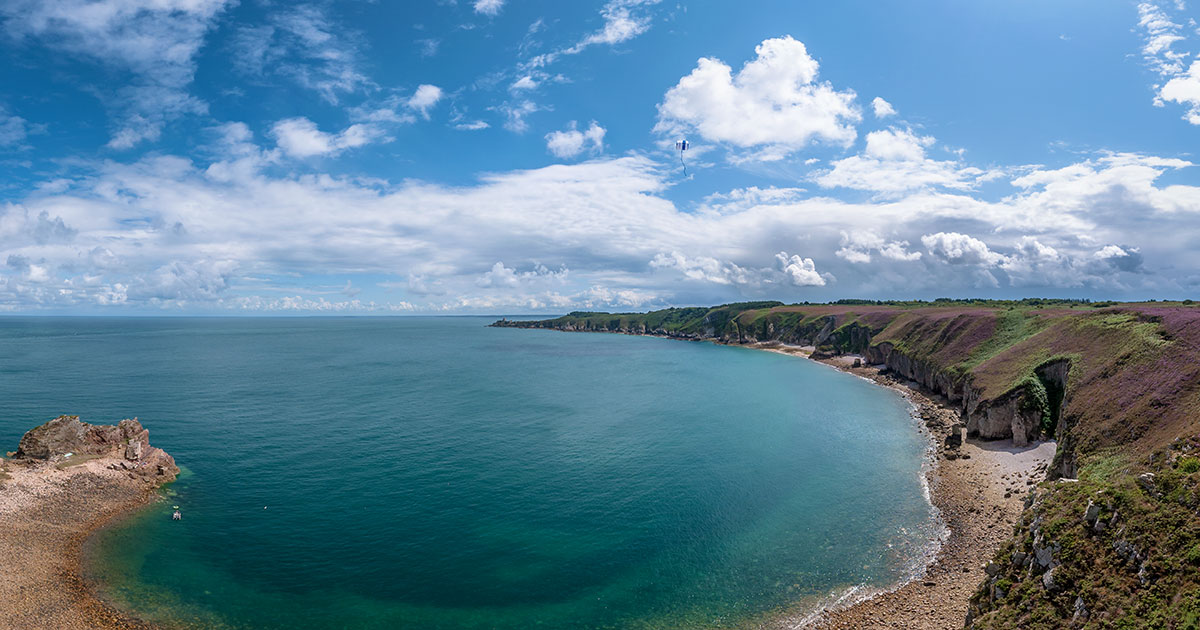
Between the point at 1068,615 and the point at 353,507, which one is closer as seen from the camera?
the point at 1068,615

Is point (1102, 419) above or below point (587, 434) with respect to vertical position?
above

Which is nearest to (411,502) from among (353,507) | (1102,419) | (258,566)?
(353,507)

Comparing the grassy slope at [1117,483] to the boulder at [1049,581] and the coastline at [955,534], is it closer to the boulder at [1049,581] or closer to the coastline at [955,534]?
the boulder at [1049,581]

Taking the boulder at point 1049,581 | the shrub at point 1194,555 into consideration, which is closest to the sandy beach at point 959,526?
the boulder at point 1049,581

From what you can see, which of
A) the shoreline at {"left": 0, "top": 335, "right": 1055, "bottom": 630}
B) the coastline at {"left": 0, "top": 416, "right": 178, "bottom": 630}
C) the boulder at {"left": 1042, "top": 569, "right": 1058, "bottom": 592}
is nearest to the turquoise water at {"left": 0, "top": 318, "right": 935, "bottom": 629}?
the shoreline at {"left": 0, "top": 335, "right": 1055, "bottom": 630}

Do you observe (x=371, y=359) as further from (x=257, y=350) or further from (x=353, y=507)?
(x=353, y=507)

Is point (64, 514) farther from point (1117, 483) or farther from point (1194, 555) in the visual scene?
point (1117, 483)

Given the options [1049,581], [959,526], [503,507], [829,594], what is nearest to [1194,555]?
[1049,581]
